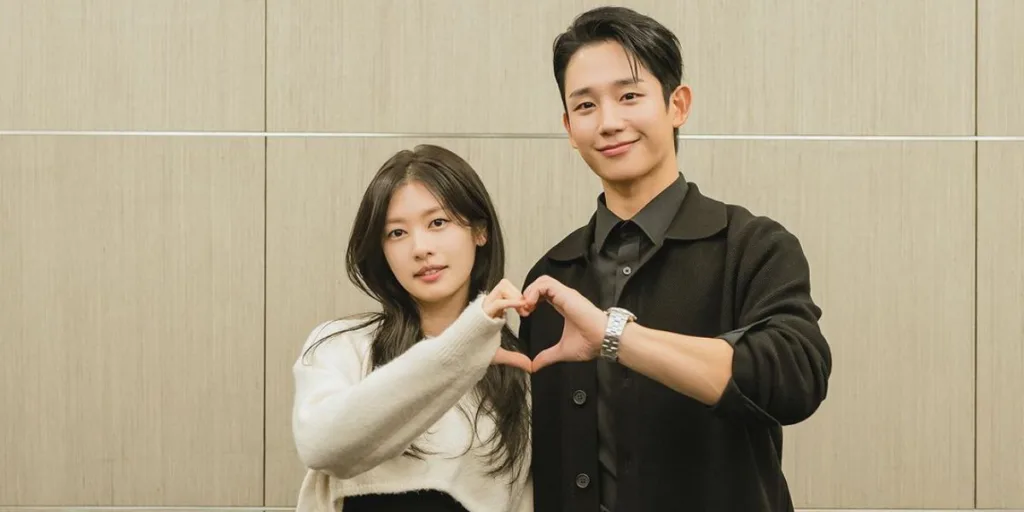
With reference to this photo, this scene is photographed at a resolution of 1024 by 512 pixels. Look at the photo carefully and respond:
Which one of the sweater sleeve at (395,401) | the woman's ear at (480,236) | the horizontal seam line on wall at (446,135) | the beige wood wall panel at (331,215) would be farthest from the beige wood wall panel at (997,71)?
the sweater sleeve at (395,401)

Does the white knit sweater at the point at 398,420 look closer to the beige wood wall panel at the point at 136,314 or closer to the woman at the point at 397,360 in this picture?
the woman at the point at 397,360

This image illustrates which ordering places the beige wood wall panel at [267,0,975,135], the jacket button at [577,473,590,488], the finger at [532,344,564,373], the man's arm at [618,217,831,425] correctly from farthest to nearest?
1. the beige wood wall panel at [267,0,975,135]
2. the jacket button at [577,473,590,488]
3. the finger at [532,344,564,373]
4. the man's arm at [618,217,831,425]

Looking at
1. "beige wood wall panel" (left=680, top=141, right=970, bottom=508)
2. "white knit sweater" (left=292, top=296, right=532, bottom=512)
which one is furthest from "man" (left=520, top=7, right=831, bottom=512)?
"beige wood wall panel" (left=680, top=141, right=970, bottom=508)

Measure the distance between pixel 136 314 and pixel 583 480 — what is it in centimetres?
126

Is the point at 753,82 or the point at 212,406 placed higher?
the point at 753,82

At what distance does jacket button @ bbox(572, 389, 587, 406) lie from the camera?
61.6 inches

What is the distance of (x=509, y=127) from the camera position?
7.56 feet

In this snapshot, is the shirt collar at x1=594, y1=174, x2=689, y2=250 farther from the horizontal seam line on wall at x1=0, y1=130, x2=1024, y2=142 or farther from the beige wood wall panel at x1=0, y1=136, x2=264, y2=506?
the beige wood wall panel at x1=0, y1=136, x2=264, y2=506

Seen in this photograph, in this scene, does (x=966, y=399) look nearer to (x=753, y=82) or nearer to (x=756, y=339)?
(x=753, y=82)

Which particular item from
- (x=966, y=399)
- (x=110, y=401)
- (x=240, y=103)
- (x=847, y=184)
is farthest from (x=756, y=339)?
(x=110, y=401)

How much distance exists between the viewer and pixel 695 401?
1.51 metres

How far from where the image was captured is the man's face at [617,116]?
1.55m

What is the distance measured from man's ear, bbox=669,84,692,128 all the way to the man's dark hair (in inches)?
0.4

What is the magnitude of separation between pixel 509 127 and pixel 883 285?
36.5 inches
